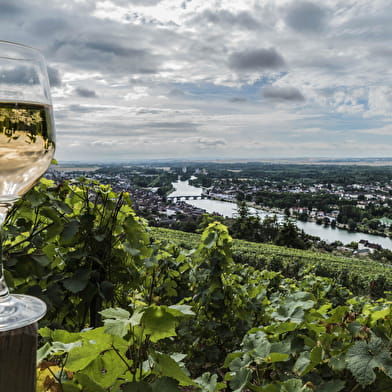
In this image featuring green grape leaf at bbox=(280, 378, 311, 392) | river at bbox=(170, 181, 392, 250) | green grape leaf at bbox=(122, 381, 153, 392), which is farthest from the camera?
river at bbox=(170, 181, 392, 250)

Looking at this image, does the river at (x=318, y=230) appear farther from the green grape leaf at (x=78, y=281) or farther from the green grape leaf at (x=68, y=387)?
the green grape leaf at (x=68, y=387)

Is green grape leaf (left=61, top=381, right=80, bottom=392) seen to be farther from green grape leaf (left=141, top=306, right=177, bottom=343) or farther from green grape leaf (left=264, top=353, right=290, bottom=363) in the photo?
green grape leaf (left=264, top=353, right=290, bottom=363)

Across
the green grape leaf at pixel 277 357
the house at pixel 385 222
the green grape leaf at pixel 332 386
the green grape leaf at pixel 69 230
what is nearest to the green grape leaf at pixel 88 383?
the green grape leaf at pixel 277 357

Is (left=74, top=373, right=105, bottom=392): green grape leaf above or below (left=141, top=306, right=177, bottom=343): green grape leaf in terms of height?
below

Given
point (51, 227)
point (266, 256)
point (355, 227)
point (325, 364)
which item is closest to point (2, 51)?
point (325, 364)

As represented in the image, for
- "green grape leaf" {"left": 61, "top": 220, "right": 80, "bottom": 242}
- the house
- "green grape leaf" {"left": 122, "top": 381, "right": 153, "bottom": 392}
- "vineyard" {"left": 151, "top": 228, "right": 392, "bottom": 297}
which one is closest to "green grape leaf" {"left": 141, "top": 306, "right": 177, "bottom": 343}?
"green grape leaf" {"left": 122, "top": 381, "right": 153, "bottom": 392}

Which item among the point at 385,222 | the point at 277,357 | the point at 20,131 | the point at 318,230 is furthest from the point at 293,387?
the point at 385,222
